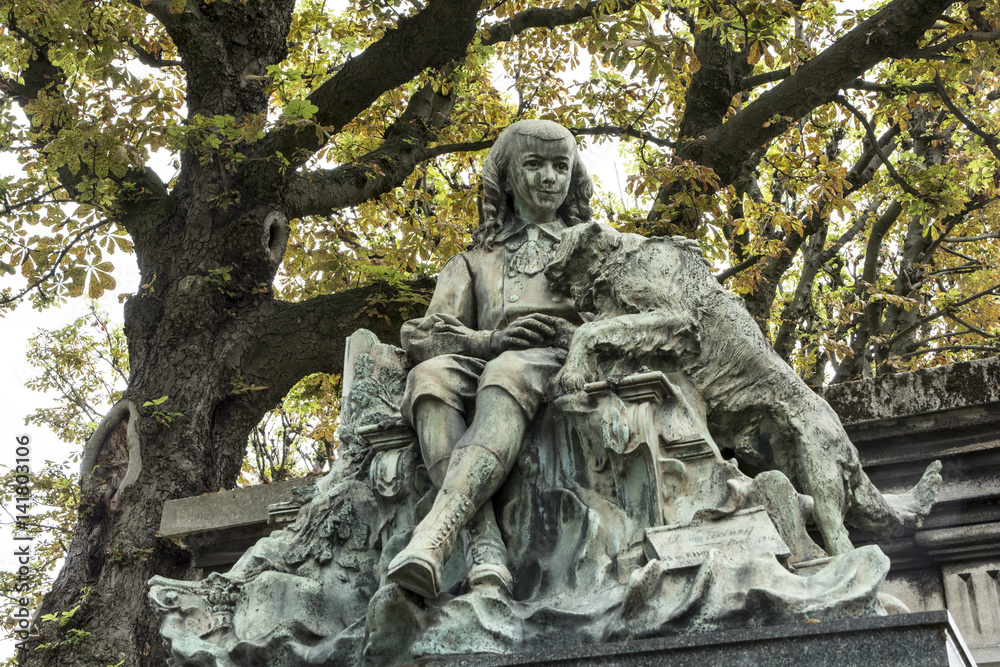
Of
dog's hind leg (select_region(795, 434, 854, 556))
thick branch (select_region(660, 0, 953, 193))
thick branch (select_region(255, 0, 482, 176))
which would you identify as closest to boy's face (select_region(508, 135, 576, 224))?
dog's hind leg (select_region(795, 434, 854, 556))

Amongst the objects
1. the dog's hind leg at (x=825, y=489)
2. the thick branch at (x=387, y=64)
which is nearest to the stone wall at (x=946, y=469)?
the dog's hind leg at (x=825, y=489)

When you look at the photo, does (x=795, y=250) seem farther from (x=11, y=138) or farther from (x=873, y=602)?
(x=873, y=602)

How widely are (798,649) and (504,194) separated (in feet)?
10.5

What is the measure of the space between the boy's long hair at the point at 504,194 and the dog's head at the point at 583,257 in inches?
28.6

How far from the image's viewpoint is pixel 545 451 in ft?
15.7

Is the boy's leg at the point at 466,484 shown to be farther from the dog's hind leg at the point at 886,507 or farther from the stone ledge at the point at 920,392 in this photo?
the stone ledge at the point at 920,392

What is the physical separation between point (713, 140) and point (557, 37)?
309 centimetres

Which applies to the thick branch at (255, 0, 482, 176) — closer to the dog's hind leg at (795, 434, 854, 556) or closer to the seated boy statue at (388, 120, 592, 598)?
the seated boy statue at (388, 120, 592, 598)

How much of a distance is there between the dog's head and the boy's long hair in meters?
0.73

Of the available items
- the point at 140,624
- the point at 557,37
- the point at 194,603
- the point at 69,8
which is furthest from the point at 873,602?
the point at 557,37

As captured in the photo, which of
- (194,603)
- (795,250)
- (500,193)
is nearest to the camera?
(194,603)

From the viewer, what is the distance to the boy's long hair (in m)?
5.90

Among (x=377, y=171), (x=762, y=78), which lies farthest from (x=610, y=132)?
(x=377, y=171)

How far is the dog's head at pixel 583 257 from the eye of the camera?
205 inches
